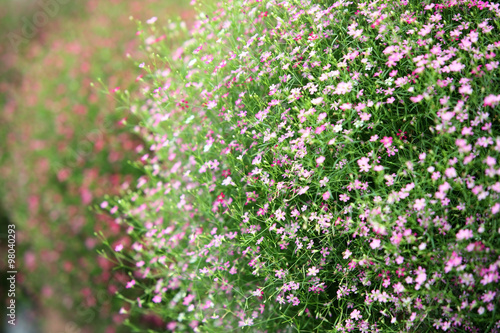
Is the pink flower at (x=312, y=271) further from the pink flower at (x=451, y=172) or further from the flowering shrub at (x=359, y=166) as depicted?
the pink flower at (x=451, y=172)

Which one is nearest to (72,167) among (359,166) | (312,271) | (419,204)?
(312,271)

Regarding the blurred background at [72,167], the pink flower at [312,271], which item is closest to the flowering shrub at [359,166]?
the pink flower at [312,271]

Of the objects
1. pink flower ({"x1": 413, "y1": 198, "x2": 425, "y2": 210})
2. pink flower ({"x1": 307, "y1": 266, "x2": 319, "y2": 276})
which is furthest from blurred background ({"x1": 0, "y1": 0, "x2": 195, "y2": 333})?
pink flower ({"x1": 413, "y1": 198, "x2": 425, "y2": 210})

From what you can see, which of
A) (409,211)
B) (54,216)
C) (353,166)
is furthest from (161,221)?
(54,216)

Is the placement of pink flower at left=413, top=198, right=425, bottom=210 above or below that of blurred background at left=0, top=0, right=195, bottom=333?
above

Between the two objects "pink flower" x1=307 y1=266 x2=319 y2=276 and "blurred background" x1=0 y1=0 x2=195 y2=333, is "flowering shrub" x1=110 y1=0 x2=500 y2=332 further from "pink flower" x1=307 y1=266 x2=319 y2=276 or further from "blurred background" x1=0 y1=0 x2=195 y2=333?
"blurred background" x1=0 y1=0 x2=195 y2=333

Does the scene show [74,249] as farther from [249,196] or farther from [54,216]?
[249,196]

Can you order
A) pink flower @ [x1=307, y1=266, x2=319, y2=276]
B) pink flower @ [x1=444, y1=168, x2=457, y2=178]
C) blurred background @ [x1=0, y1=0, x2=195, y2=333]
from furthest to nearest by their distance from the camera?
blurred background @ [x1=0, y1=0, x2=195, y2=333] → pink flower @ [x1=307, y1=266, x2=319, y2=276] → pink flower @ [x1=444, y1=168, x2=457, y2=178]
